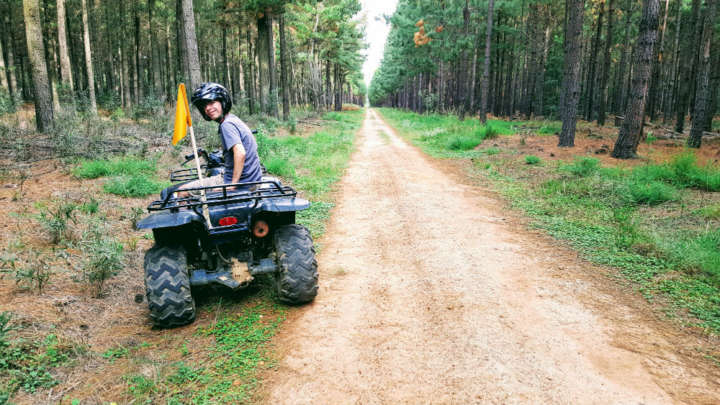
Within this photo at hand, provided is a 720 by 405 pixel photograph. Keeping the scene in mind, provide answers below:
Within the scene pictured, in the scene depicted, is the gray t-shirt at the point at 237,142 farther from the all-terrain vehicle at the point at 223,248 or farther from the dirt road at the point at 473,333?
the dirt road at the point at 473,333

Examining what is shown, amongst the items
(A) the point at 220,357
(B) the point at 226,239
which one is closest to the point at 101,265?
(B) the point at 226,239

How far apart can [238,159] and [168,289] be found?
1449 millimetres

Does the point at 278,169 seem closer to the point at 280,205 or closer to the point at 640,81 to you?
the point at 280,205

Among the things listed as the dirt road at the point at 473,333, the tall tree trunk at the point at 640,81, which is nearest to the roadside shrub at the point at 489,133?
the tall tree trunk at the point at 640,81

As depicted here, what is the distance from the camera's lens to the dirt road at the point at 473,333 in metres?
2.87

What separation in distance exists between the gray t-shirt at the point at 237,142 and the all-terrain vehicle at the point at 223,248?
0.84 feet

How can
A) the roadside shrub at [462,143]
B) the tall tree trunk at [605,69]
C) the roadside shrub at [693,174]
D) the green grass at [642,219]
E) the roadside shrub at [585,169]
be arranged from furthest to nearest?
the tall tree trunk at [605,69]
the roadside shrub at [462,143]
the roadside shrub at [585,169]
the roadside shrub at [693,174]
the green grass at [642,219]

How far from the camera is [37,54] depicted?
1080cm

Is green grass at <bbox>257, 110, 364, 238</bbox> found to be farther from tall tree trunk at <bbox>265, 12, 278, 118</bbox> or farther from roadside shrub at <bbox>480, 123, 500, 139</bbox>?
roadside shrub at <bbox>480, 123, 500, 139</bbox>

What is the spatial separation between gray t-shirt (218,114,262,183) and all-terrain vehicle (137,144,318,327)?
0.25 m

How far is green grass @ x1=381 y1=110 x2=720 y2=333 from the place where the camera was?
4.51 meters

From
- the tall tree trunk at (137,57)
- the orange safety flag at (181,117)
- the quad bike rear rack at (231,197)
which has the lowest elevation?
the quad bike rear rack at (231,197)

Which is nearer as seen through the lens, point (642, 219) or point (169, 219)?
point (169, 219)

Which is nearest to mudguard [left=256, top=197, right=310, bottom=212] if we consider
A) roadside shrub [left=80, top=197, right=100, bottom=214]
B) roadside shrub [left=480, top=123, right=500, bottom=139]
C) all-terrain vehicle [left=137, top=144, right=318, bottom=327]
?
all-terrain vehicle [left=137, top=144, right=318, bottom=327]
